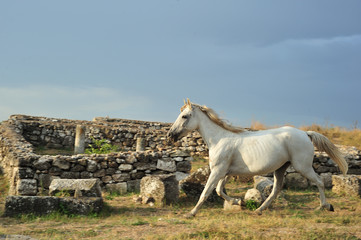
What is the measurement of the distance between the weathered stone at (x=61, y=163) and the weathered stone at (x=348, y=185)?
7.85m

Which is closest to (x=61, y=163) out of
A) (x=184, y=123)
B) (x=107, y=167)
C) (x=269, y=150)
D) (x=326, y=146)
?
(x=107, y=167)

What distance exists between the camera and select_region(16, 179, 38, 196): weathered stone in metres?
9.91

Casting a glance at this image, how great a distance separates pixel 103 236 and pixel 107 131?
1418 centimetres

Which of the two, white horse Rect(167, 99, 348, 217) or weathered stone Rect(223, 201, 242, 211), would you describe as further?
weathered stone Rect(223, 201, 242, 211)

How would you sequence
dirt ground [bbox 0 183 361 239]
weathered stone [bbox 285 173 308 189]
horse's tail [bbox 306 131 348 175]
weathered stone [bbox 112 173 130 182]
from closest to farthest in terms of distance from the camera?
dirt ground [bbox 0 183 361 239] → horse's tail [bbox 306 131 348 175] → weathered stone [bbox 112 173 130 182] → weathered stone [bbox 285 173 308 189]

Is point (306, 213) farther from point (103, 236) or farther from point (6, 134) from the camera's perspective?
point (6, 134)

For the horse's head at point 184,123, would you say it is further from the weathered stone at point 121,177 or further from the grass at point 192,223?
the weathered stone at point 121,177

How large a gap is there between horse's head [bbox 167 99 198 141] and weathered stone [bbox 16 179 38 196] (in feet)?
14.6

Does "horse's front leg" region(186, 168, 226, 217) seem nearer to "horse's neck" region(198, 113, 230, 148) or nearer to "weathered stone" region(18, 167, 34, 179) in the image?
"horse's neck" region(198, 113, 230, 148)

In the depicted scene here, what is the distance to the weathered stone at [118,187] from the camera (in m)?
10.8

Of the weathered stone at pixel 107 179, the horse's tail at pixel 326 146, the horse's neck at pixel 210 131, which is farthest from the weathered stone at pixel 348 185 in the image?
the weathered stone at pixel 107 179

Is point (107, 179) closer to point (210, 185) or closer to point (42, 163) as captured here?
point (42, 163)

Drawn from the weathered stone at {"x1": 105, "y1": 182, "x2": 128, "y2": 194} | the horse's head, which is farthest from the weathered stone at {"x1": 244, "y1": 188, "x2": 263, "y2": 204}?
the weathered stone at {"x1": 105, "y1": 182, "x2": 128, "y2": 194}

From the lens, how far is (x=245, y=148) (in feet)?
25.6
